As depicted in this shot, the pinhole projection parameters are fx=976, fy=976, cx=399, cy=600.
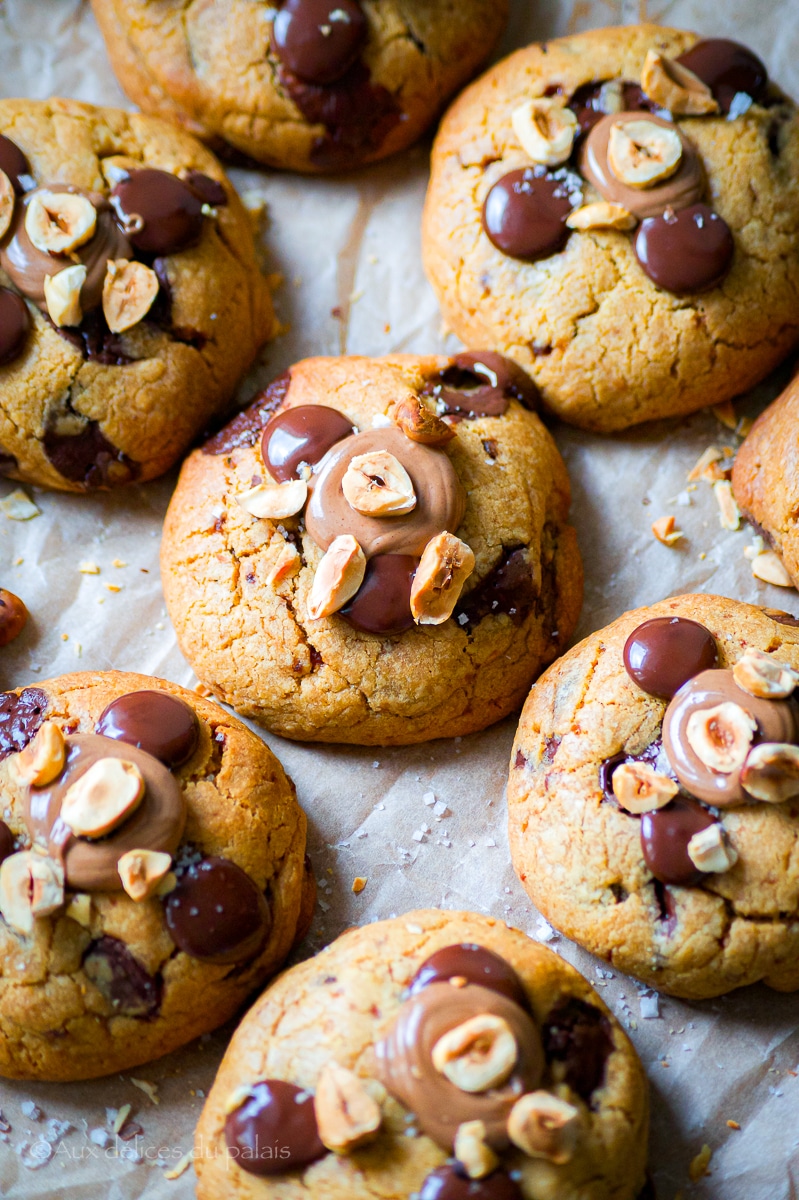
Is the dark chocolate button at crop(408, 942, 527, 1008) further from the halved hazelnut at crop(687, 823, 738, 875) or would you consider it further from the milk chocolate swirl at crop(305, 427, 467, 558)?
the milk chocolate swirl at crop(305, 427, 467, 558)

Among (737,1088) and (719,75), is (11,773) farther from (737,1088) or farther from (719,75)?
(719,75)

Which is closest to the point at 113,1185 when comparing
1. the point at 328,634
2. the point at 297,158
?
the point at 328,634

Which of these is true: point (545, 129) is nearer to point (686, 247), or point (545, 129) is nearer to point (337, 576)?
point (686, 247)

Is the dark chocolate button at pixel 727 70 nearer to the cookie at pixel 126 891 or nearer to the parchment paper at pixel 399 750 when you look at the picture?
the parchment paper at pixel 399 750

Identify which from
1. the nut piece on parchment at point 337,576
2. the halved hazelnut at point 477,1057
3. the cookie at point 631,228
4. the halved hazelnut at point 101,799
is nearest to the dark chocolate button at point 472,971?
the halved hazelnut at point 477,1057

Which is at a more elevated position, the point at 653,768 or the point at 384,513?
the point at 384,513

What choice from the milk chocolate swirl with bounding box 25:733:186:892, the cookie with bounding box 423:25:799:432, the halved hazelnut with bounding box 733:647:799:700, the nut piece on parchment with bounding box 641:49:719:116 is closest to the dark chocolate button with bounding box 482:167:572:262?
the cookie with bounding box 423:25:799:432
